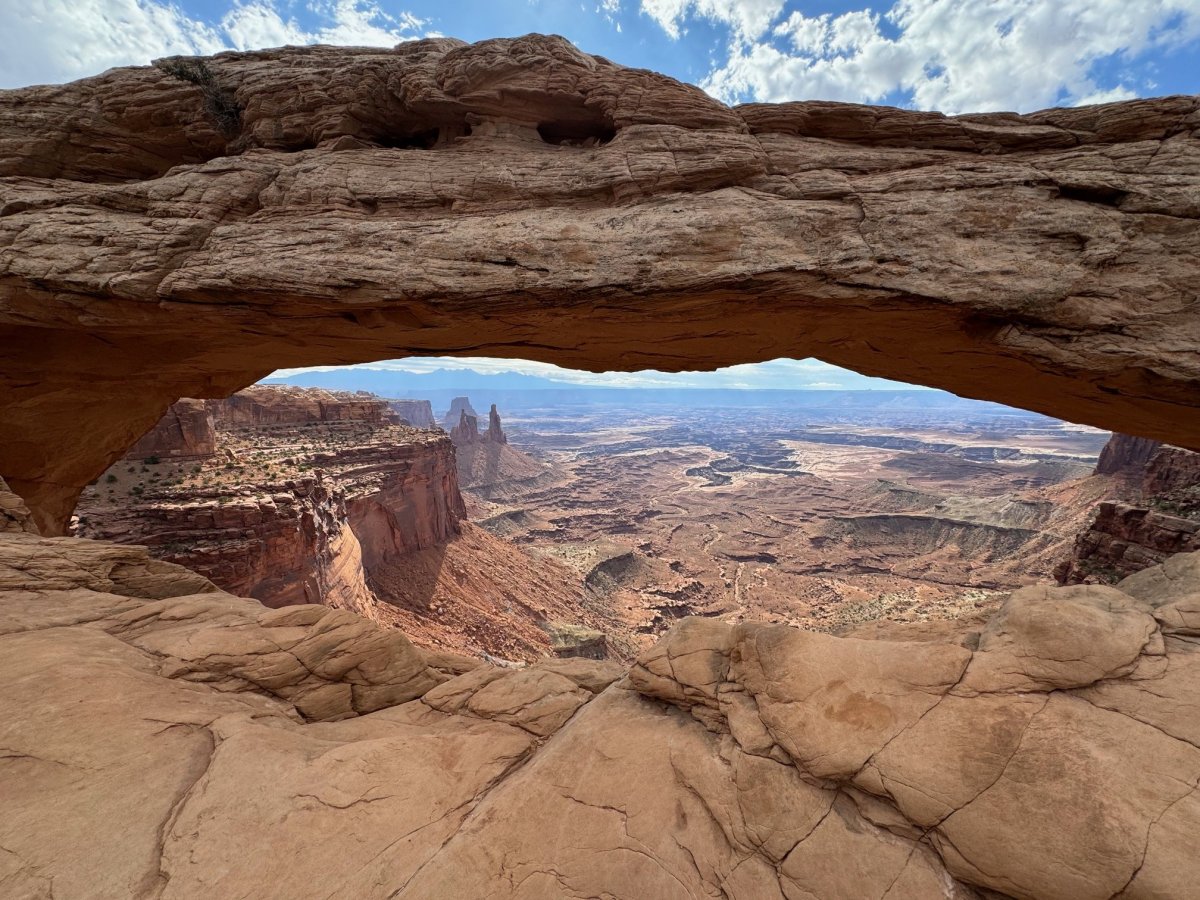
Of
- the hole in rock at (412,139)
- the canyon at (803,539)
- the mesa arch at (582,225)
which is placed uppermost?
the hole in rock at (412,139)

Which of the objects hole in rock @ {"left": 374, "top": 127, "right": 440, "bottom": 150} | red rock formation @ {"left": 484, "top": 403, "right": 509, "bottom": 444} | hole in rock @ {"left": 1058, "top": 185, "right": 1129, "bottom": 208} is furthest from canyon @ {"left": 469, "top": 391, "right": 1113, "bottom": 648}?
Answer: hole in rock @ {"left": 374, "top": 127, "right": 440, "bottom": 150}

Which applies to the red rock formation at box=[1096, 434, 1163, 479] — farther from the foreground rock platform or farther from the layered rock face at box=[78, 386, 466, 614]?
the layered rock face at box=[78, 386, 466, 614]

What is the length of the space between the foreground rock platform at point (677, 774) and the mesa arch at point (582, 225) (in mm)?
5471

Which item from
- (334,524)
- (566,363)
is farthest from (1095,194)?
(334,524)

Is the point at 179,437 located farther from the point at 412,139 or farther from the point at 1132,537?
the point at 1132,537

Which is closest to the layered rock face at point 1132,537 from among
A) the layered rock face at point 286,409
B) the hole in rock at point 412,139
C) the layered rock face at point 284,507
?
the hole in rock at point 412,139

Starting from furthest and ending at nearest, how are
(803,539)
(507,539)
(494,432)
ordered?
(494,432)
(803,539)
(507,539)

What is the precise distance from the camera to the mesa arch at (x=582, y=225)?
28.0ft

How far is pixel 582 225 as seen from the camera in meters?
9.55

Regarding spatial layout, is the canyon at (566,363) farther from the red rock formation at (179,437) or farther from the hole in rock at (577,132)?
the red rock formation at (179,437)

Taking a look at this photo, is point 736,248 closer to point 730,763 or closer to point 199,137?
point 730,763

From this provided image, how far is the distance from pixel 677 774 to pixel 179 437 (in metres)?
32.2

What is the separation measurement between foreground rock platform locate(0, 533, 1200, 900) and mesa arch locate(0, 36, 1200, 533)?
215 inches

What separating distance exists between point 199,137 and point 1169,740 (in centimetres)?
2008
